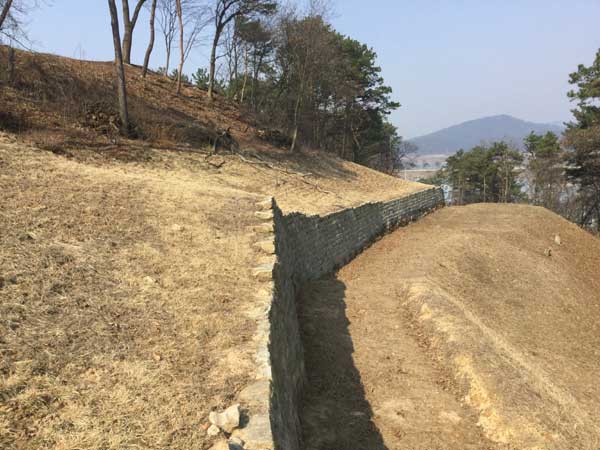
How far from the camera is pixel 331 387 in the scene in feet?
19.0

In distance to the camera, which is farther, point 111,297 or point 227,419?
point 111,297

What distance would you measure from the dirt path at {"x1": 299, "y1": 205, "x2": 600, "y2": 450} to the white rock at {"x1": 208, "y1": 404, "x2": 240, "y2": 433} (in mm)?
1923

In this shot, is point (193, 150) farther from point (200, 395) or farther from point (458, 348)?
point (200, 395)

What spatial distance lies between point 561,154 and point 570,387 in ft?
77.3

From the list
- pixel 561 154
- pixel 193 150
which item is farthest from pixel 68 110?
pixel 561 154

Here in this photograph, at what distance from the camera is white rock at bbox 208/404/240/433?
2.86 m

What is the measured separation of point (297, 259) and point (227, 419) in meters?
6.61

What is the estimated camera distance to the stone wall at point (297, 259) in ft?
12.8

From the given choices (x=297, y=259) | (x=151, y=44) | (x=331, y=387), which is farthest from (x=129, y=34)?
(x=331, y=387)

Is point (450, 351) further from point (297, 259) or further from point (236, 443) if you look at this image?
point (236, 443)

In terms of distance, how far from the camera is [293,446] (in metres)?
3.66

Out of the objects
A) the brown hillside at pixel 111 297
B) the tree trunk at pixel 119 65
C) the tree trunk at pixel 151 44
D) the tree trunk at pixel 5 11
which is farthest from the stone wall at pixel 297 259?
the tree trunk at pixel 151 44

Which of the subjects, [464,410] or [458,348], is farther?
[458,348]

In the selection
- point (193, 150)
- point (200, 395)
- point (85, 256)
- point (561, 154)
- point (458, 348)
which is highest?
point (561, 154)
